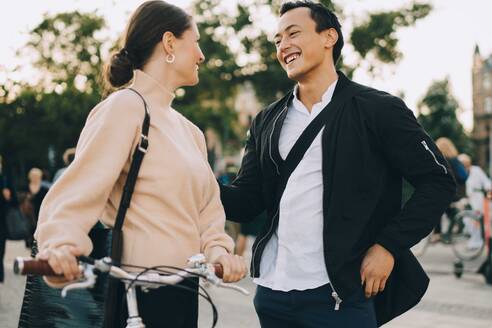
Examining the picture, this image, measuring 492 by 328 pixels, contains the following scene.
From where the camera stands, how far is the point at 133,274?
2.32m

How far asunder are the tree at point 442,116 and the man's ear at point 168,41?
57.5 m

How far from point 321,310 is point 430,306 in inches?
232

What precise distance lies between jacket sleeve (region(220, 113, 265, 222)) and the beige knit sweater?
0.63m

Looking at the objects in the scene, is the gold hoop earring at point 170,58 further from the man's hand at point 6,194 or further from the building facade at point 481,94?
the building facade at point 481,94

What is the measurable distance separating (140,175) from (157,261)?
0.94 ft

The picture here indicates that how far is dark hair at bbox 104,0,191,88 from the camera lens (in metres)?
2.71

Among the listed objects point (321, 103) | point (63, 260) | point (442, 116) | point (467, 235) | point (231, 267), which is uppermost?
point (321, 103)

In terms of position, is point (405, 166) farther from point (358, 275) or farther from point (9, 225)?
point (9, 225)

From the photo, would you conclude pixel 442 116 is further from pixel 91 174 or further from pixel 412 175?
→ pixel 91 174

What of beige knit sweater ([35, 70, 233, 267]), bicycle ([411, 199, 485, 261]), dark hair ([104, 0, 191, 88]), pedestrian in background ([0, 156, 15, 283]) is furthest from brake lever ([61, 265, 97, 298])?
bicycle ([411, 199, 485, 261])

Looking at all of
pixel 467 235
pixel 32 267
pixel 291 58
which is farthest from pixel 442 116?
pixel 32 267

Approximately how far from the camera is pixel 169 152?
8.38ft

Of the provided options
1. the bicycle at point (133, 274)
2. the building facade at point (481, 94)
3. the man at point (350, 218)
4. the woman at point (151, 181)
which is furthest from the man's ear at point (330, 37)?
the building facade at point (481, 94)

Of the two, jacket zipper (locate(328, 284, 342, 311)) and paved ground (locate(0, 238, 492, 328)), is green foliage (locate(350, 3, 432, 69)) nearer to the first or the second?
paved ground (locate(0, 238, 492, 328))
